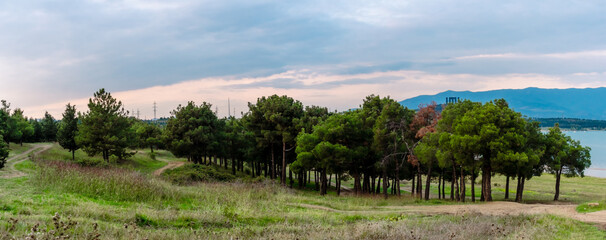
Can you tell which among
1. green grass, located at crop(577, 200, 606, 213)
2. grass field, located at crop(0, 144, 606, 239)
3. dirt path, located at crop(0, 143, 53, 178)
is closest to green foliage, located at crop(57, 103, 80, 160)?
dirt path, located at crop(0, 143, 53, 178)

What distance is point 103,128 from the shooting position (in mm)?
45062

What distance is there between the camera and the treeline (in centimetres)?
2997

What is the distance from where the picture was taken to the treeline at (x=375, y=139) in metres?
30.0

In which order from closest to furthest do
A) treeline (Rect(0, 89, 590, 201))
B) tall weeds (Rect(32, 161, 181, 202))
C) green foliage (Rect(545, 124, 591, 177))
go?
tall weeds (Rect(32, 161, 181, 202)) → treeline (Rect(0, 89, 590, 201)) → green foliage (Rect(545, 124, 591, 177))

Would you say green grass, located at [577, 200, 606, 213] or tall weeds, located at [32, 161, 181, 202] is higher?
tall weeds, located at [32, 161, 181, 202]

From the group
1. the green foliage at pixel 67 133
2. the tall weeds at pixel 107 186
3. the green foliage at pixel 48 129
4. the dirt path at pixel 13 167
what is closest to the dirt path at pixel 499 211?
the tall weeds at pixel 107 186

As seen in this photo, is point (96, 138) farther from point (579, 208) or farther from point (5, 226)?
point (579, 208)

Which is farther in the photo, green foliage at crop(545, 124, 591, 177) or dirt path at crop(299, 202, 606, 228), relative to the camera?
green foliage at crop(545, 124, 591, 177)

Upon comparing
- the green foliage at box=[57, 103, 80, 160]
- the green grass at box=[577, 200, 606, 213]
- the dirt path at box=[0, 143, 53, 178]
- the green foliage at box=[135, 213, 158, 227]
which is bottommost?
the green grass at box=[577, 200, 606, 213]

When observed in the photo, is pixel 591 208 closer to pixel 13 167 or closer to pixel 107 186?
pixel 107 186

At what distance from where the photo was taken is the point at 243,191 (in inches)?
918

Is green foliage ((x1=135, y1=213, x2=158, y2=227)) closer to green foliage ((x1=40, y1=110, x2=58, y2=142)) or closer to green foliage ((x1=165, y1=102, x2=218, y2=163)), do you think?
green foliage ((x1=165, y1=102, x2=218, y2=163))

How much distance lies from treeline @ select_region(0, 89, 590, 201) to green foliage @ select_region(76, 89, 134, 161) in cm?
11

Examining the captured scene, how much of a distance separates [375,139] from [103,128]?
32.0 meters
